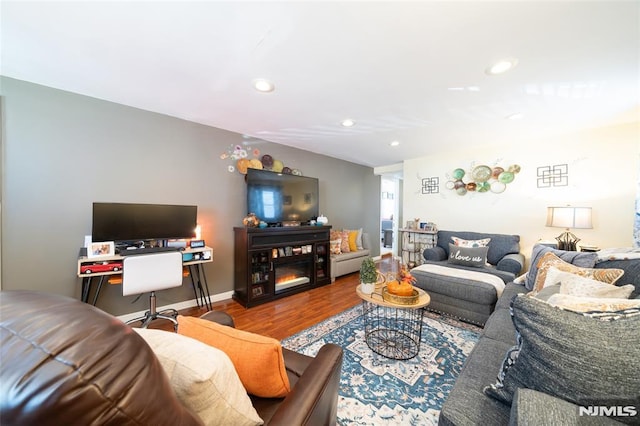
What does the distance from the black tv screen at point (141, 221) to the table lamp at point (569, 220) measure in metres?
4.73

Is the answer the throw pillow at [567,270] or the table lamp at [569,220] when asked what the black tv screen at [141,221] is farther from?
the table lamp at [569,220]

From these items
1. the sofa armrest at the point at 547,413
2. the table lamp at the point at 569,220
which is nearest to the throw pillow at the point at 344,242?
the table lamp at the point at 569,220

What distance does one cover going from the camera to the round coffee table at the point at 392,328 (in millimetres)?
1895

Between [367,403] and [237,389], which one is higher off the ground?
[237,389]

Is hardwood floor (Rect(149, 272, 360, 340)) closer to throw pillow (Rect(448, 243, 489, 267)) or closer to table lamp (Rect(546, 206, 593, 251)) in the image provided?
throw pillow (Rect(448, 243, 489, 267))

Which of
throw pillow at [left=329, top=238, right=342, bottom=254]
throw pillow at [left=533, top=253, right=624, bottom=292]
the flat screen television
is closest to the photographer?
throw pillow at [left=533, top=253, right=624, bottom=292]

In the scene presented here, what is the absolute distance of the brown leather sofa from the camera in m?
0.33

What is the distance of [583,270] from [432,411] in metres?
1.59

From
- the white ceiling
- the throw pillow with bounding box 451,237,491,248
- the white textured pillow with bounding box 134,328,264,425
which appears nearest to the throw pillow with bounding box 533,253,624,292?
the throw pillow with bounding box 451,237,491,248

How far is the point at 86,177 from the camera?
89.9 inches

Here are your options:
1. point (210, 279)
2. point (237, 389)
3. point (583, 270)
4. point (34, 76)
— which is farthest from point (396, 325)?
point (34, 76)

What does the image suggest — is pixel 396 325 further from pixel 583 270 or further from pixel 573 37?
pixel 573 37

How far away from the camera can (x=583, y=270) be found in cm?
171

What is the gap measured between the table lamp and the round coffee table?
2303 mm
